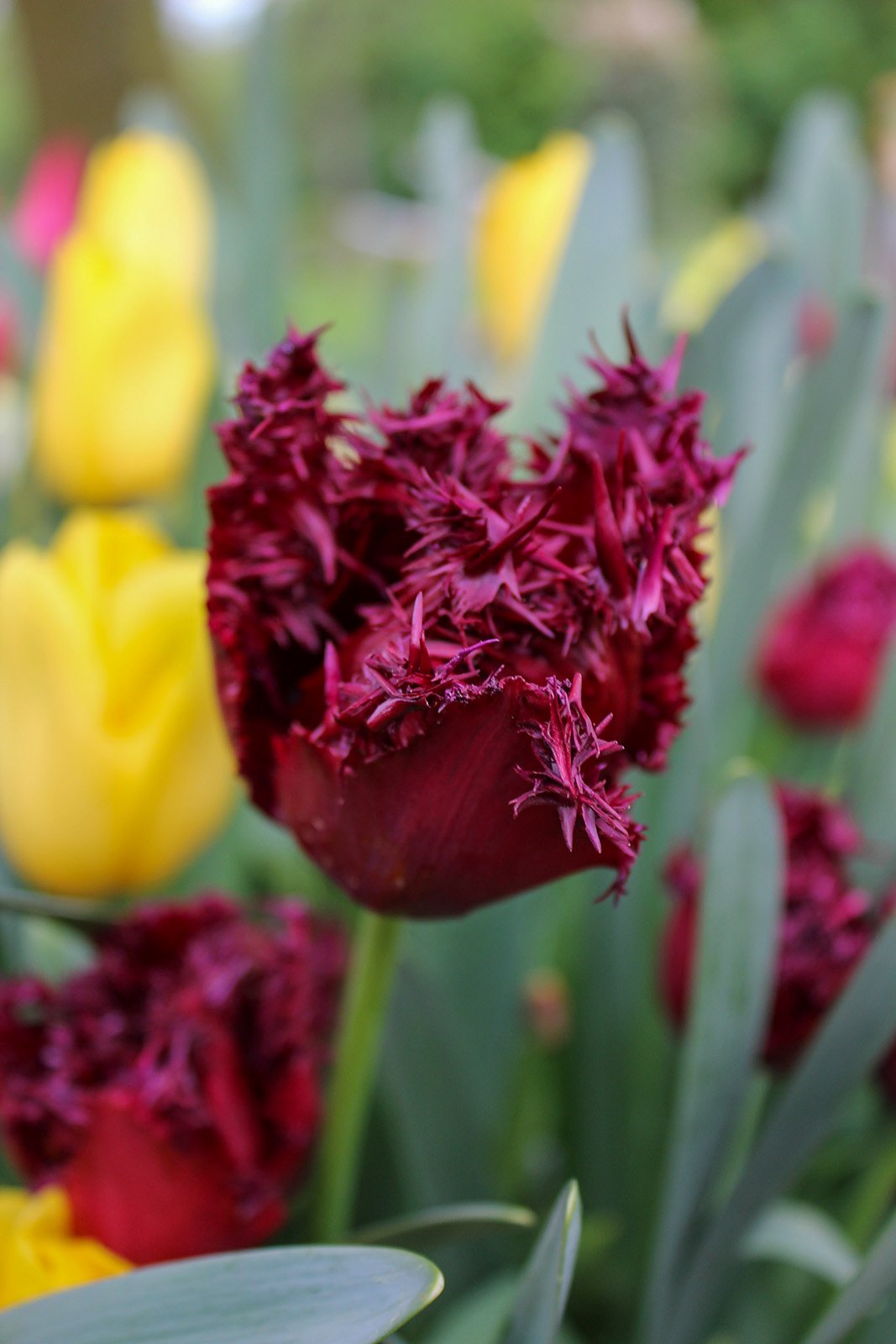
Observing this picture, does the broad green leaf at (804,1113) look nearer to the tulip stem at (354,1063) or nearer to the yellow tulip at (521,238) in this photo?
the tulip stem at (354,1063)

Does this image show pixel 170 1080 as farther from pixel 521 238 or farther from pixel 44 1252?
pixel 521 238

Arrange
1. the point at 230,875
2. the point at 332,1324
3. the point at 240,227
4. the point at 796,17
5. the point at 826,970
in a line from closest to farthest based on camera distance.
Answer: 1. the point at 332,1324
2. the point at 826,970
3. the point at 230,875
4. the point at 240,227
5. the point at 796,17

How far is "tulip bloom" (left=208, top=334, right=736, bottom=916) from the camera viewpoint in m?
0.17

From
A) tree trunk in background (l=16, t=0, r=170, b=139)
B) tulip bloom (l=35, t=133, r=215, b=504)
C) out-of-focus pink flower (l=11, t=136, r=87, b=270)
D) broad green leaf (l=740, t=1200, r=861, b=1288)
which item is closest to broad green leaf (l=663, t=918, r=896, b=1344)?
broad green leaf (l=740, t=1200, r=861, b=1288)

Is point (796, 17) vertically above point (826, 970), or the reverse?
point (796, 17)

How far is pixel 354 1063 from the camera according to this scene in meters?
0.24

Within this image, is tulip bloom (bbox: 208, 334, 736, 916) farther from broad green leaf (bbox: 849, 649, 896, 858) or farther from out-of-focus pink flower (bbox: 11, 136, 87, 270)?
out-of-focus pink flower (bbox: 11, 136, 87, 270)

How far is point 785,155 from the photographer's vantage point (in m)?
0.67

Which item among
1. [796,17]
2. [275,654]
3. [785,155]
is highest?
[796,17]

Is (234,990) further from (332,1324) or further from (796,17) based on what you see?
(796,17)

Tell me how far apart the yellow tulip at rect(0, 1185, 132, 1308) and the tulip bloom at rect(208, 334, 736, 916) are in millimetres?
97

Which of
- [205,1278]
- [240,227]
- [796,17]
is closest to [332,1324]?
[205,1278]

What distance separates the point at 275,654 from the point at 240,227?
19.0 inches

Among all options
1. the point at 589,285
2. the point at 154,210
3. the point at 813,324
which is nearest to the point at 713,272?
the point at 813,324
